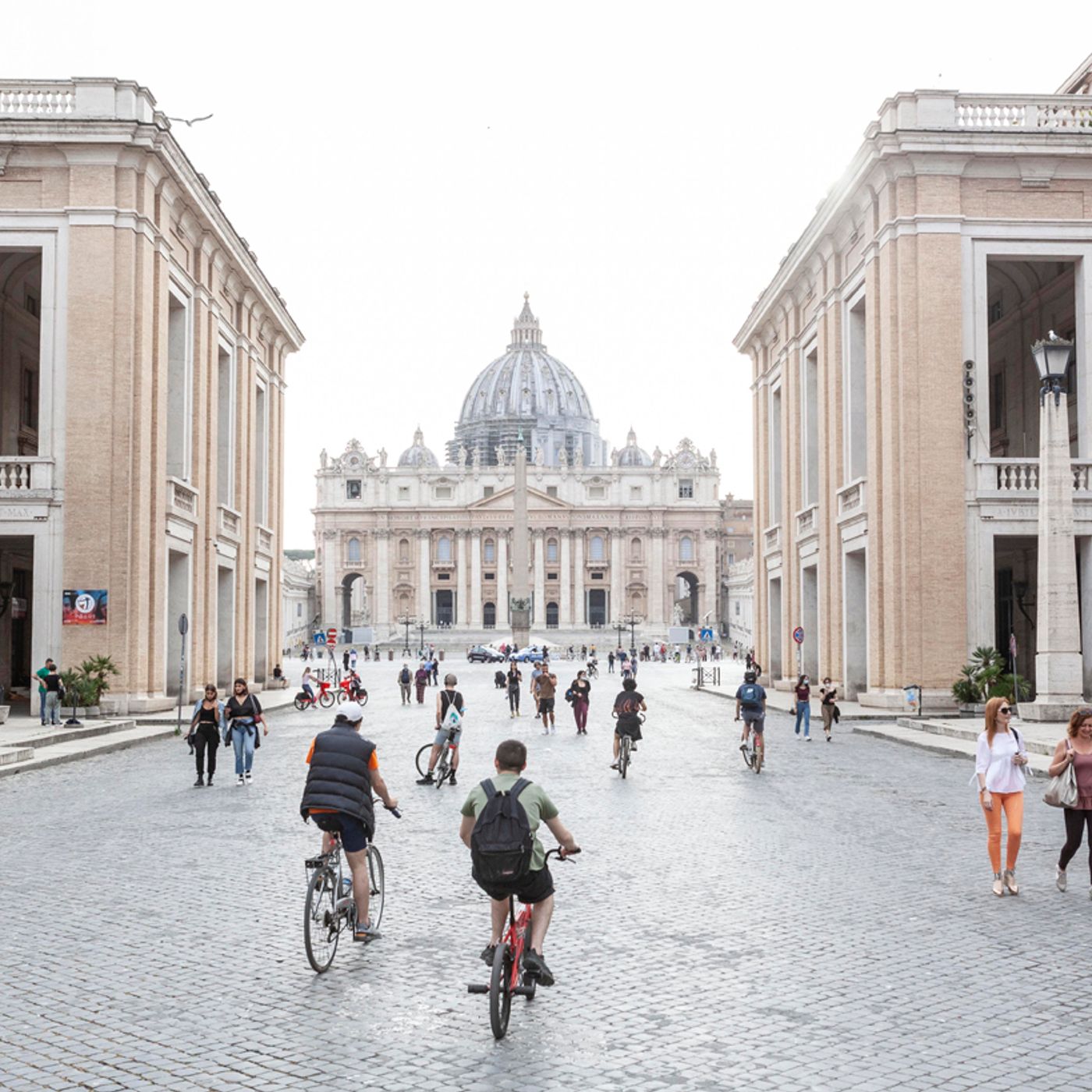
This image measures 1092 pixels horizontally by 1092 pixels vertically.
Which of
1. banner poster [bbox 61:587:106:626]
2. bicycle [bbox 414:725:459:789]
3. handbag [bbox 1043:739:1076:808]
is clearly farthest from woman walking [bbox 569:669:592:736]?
handbag [bbox 1043:739:1076:808]

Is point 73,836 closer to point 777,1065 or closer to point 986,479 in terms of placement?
point 777,1065

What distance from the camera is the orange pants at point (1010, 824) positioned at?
34.7 ft

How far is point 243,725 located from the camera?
18141mm

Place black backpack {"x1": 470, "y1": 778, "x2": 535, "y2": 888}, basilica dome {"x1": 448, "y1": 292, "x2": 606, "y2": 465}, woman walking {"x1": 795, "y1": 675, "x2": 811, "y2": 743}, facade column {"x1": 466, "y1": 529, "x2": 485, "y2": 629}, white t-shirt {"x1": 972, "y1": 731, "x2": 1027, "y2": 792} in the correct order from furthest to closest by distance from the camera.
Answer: basilica dome {"x1": 448, "y1": 292, "x2": 606, "y2": 465} → facade column {"x1": 466, "y1": 529, "x2": 485, "y2": 629} → woman walking {"x1": 795, "y1": 675, "x2": 811, "y2": 743} → white t-shirt {"x1": 972, "y1": 731, "x2": 1027, "y2": 792} → black backpack {"x1": 470, "y1": 778, "x2": 535, "y2": 888}

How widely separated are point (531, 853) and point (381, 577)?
141915 mm

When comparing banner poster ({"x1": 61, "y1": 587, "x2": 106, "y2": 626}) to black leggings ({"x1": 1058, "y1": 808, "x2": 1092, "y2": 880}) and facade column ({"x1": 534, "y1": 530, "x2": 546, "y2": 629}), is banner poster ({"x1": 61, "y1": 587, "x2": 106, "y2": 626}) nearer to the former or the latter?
black leggings ({"x1": 1058, "y1": 808, "x2": 1092, "y2": 880})

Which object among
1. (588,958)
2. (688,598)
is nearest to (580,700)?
(588,958)

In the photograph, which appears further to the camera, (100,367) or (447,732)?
(100,367)

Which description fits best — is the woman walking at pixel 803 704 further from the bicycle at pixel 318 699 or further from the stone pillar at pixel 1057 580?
the bicycle at pixel 318 699

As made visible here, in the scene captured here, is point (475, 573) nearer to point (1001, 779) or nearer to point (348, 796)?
point (1001, 779)

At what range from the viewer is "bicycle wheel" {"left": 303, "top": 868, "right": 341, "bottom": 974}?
8.20 m

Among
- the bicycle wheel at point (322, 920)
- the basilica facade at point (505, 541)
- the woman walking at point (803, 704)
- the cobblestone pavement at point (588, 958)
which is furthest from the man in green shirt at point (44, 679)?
the basilica facade at point (505, 541)

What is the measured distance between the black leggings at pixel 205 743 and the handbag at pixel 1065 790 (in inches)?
438

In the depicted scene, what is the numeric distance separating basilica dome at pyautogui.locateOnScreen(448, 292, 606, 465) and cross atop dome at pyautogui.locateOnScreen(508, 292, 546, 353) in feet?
0.35
